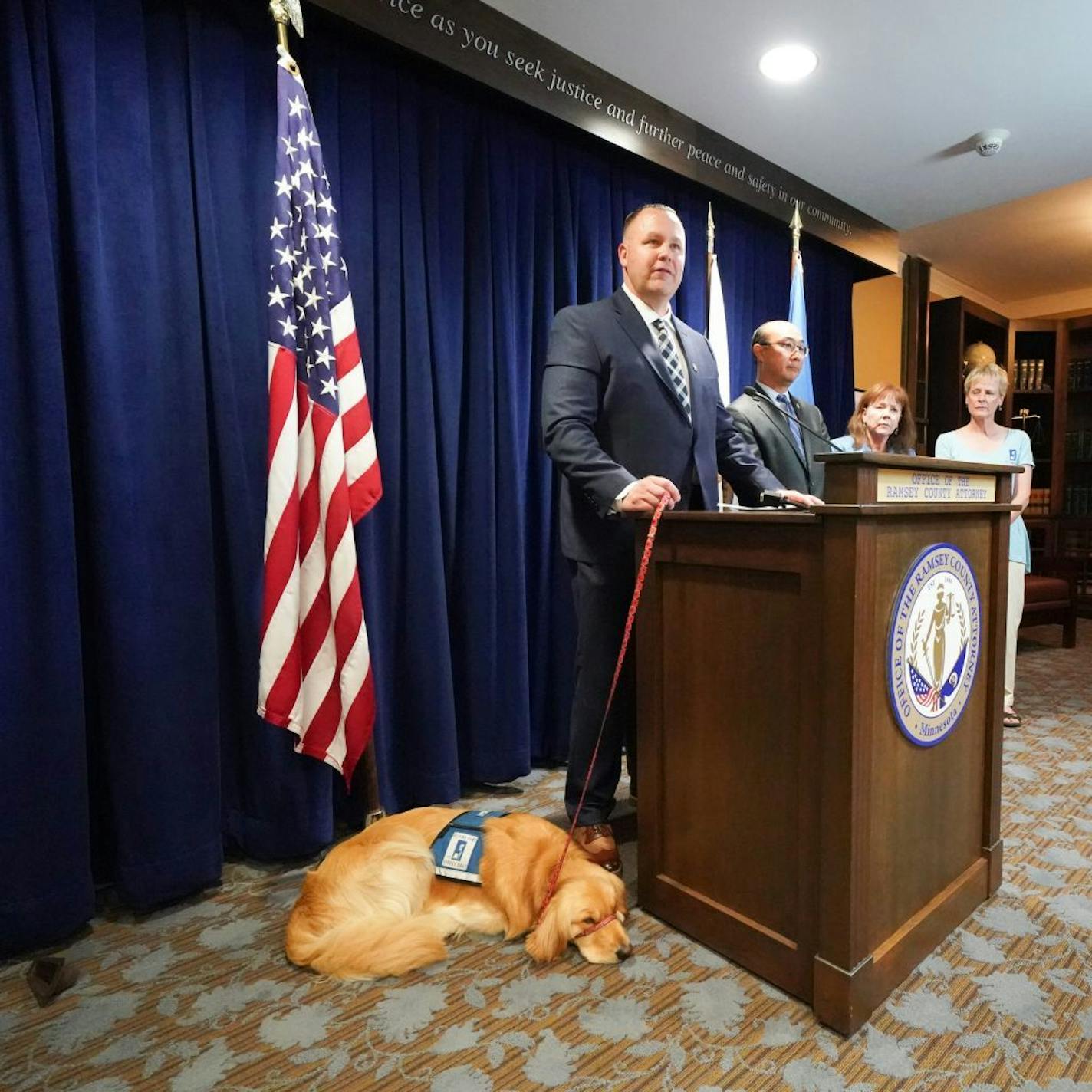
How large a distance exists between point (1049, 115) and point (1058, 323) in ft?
10.6

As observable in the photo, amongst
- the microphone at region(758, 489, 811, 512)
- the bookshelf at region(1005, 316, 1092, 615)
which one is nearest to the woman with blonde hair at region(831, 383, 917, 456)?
the microphone at region(758, 489, 811, 512)

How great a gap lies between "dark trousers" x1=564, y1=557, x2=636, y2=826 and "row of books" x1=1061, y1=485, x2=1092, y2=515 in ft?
17.8

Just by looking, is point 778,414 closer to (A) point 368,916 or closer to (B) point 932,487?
(B) point 932,487

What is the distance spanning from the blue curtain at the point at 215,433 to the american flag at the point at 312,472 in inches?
6.2

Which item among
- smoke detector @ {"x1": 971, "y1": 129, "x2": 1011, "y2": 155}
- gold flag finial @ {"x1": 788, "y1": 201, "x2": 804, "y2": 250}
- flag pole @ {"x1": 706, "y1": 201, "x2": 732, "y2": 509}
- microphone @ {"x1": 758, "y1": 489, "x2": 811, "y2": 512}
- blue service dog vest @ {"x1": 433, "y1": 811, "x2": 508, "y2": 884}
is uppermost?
smoke detector @ {"x1": 971, "y1": 129, "x2": 1011, "y2": 155}

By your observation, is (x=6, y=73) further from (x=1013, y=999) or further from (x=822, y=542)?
(x=1013, y=999)

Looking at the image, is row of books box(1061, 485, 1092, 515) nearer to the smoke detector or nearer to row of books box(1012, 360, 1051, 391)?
row of books box(1012, 360, 1051, 391)

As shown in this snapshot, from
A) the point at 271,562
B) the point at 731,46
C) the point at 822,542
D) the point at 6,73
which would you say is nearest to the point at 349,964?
the point at 271,562

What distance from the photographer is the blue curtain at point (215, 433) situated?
144 centimetres

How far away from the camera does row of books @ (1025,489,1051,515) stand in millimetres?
5602

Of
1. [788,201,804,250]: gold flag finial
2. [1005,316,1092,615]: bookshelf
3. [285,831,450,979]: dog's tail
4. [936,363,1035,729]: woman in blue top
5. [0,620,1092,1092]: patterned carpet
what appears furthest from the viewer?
[1005,316,1092,615]: bookshelf

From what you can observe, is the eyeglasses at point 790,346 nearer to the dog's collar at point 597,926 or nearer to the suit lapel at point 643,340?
the suit lapel at point 643,340

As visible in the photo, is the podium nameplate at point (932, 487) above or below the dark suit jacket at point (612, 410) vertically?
below

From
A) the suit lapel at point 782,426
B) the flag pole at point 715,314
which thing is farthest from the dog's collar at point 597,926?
the flag pole at point 715,314
